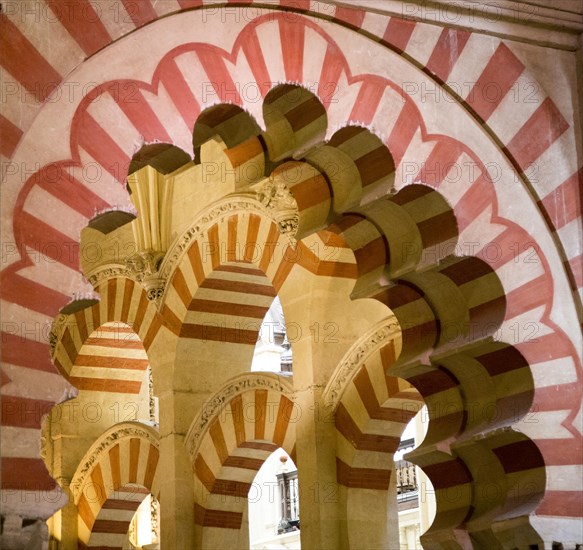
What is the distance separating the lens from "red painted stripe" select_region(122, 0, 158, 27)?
208 inches

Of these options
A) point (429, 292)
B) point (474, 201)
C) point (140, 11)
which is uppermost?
point (140, 11)

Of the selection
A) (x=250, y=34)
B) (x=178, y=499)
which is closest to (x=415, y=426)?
(x=178, y=499)

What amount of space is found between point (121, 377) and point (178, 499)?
2.12m

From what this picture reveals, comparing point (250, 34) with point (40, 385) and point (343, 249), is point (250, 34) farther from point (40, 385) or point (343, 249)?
point (343, 249)

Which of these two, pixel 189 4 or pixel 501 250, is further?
pixel 501 250

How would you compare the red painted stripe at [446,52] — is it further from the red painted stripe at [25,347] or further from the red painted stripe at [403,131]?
the red painted stripe at [25,347]

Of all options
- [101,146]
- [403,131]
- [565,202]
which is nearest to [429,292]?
[565,202]

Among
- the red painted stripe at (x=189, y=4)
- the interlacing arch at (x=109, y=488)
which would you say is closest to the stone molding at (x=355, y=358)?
the interlacing arch at (x=109, y=488)

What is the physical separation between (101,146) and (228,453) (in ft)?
13.7

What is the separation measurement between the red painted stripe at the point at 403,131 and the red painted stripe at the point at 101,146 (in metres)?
1.28

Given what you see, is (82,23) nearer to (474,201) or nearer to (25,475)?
(25,475)

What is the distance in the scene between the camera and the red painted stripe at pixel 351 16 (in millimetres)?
5863

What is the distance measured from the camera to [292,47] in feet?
18.7

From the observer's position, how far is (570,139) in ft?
21.1
